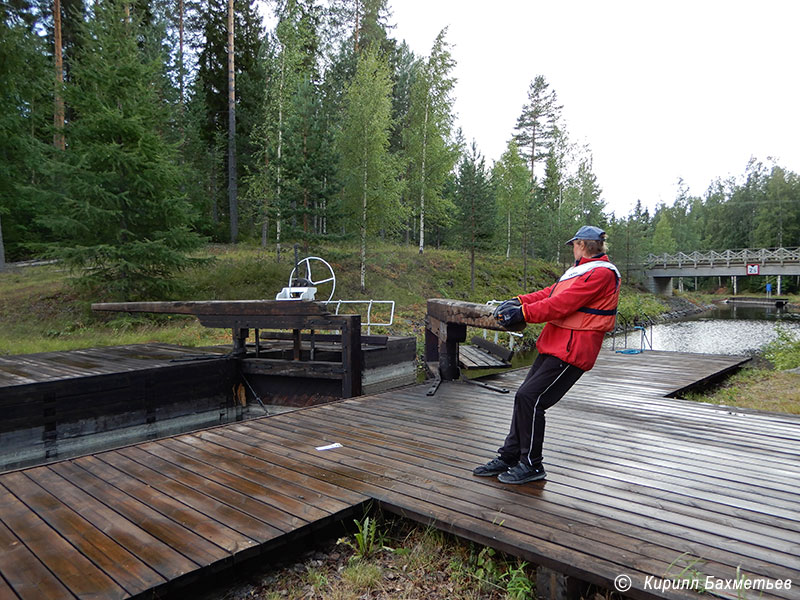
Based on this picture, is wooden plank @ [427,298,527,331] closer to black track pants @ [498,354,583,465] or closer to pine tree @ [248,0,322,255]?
black track pants @ [498,354,583,465]

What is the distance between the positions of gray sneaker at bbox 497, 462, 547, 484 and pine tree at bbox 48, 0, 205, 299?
12.9m

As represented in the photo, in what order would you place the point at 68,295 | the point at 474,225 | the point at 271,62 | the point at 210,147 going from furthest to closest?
1. the point at 210,147
2. the point at 474,225
3. the point at 271,62
4. the point at 68,295

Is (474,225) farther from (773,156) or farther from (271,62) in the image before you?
(773,156)

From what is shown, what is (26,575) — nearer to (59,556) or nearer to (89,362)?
(59,556)

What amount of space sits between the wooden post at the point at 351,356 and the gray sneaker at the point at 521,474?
12.2 feet

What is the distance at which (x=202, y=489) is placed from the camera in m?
3.17

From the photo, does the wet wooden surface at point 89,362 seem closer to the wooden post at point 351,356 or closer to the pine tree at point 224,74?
the wooden post at point 351,356

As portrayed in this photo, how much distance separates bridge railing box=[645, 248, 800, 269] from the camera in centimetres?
4005

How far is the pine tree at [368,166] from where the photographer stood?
63.1 ft

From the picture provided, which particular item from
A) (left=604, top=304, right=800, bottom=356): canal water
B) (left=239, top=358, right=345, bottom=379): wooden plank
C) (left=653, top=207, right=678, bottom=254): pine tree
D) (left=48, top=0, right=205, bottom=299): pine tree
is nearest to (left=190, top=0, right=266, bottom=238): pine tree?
(left=48, top=0, right=205, bottom=299): pine tree

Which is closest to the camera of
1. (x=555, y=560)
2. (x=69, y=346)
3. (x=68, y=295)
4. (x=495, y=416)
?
(x=555, y=560)

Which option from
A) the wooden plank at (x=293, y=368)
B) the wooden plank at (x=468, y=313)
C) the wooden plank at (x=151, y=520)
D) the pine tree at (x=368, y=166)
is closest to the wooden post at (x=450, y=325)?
the wooden plank at (x=468, y=313)

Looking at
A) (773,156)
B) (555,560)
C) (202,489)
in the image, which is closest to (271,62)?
(202,489)

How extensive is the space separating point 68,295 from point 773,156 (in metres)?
74.1
